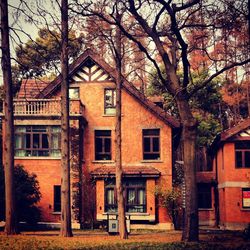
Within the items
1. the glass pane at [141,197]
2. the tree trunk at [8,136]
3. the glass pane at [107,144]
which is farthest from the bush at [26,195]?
the tree trunk at [8,136]

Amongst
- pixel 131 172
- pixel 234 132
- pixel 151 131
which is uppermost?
pixel 151 131

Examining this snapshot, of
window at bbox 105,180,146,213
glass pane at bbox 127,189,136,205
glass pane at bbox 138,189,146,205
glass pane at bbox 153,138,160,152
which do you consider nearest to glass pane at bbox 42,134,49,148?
window at bbox 105,180,146,213

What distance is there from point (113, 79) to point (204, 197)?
13.1m

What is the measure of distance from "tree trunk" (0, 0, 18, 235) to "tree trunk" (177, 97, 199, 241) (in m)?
6.78

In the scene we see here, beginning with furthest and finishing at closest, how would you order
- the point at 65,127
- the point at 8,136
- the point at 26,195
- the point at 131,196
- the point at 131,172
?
the point at 131,196, the point at 131,172, the point at 26,195, the point at 65,127, the point at 8,136

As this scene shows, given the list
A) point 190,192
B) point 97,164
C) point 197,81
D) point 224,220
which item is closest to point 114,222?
point 190,192

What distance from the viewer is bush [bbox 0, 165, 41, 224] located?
25875mm

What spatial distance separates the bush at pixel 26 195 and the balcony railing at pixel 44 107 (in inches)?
158

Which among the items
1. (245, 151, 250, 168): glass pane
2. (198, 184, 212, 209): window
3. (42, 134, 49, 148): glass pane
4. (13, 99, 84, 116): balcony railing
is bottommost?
(198, 184, 212, 209): window

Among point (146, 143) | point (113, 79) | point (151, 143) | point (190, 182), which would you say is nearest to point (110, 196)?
point (146, 143)

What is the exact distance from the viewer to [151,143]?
102 ft

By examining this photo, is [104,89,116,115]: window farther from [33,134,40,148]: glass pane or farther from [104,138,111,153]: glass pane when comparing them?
[33,134,40,148]: glass pane

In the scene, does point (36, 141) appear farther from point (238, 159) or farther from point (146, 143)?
point (238, 159)

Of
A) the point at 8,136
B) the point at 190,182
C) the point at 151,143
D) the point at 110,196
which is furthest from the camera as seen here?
the point at 151,143
